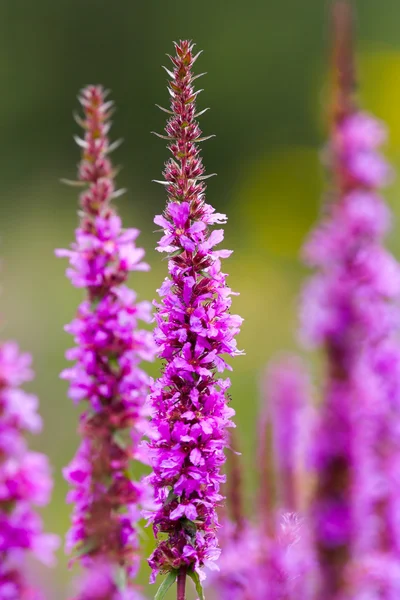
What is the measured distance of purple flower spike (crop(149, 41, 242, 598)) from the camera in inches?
62.4

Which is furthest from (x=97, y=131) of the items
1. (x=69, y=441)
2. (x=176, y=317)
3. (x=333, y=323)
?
(x=69, y=441)

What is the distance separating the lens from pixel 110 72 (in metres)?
18.1

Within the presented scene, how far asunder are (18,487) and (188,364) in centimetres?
37

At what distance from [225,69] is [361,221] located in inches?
675

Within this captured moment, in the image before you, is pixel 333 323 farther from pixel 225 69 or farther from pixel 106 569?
pixel 225 69

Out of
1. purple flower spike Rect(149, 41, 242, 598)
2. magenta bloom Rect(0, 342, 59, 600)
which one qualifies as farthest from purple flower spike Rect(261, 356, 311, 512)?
magenta bloom Rect(0, 342, 59, 600)

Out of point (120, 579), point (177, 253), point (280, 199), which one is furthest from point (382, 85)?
point (120, 579)

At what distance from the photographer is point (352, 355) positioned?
1134mm

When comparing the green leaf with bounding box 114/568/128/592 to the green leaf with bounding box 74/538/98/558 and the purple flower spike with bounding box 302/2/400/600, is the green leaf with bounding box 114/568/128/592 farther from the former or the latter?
the purple flower spike with bounding box 302/2/400/600

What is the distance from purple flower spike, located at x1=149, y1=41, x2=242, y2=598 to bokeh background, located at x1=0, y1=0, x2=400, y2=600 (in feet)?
26.7

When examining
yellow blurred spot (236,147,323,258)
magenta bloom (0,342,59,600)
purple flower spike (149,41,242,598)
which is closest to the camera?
magenta bloom (0,342,59,600)

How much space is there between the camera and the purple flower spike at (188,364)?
5.20 ft

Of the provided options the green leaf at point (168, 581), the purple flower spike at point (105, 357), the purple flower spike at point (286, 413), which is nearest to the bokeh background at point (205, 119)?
the purple flower spike at point (286, 413)

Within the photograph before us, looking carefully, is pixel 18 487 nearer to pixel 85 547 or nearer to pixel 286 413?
pixel 85 547
